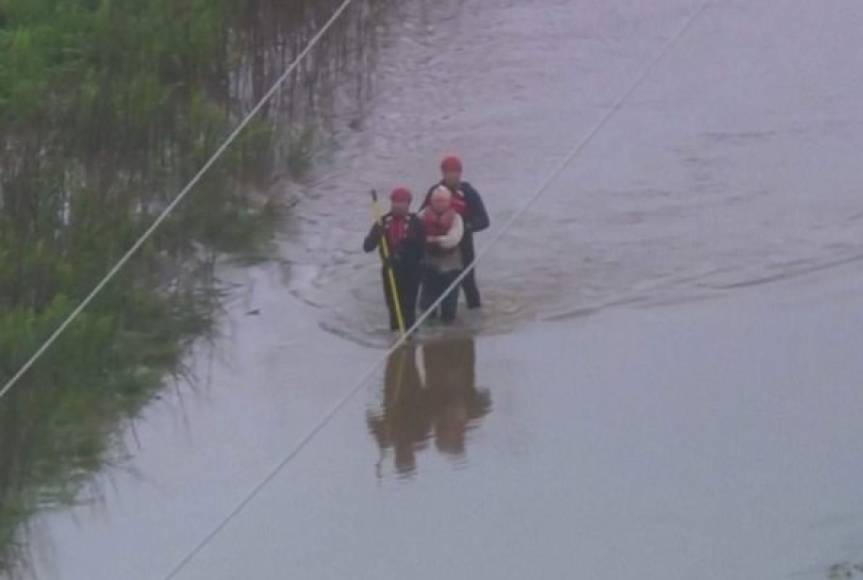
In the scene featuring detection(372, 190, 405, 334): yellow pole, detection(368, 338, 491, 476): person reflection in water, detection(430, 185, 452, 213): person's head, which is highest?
A: detection(430, 185, 452, 213): person's head

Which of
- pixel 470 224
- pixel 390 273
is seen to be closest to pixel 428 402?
pixel 390 273

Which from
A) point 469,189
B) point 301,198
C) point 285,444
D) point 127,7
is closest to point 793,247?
point 469,189

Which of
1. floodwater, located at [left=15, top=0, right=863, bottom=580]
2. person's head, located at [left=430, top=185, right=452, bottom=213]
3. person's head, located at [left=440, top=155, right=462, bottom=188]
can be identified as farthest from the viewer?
person's head, located at [left=440, top=155, right=462, bottom=188]

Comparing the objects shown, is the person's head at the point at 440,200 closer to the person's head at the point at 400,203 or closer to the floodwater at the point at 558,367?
the person's head at the point at 400,203

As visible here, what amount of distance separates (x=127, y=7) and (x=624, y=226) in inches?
219

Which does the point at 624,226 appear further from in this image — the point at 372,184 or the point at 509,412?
the point at 509,412

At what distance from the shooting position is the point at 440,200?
15492mm

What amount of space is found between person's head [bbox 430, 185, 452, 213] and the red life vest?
0.99 ft

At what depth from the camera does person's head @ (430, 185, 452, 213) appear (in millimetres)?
15477

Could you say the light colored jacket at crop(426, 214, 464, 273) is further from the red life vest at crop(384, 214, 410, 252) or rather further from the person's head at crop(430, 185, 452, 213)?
the red life vest at crop(384, 214, 410, 252)

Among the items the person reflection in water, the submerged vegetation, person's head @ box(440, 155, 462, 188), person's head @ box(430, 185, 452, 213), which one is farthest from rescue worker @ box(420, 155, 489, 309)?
the submerged vegetation

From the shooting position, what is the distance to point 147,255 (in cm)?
1648

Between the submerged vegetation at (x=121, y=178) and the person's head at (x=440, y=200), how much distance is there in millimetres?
1704

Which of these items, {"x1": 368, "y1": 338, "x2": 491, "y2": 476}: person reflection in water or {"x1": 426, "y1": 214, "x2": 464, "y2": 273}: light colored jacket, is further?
{"x1": 426, "y1": 214, "x2": 464, "y2": 273}: light colored jacket
